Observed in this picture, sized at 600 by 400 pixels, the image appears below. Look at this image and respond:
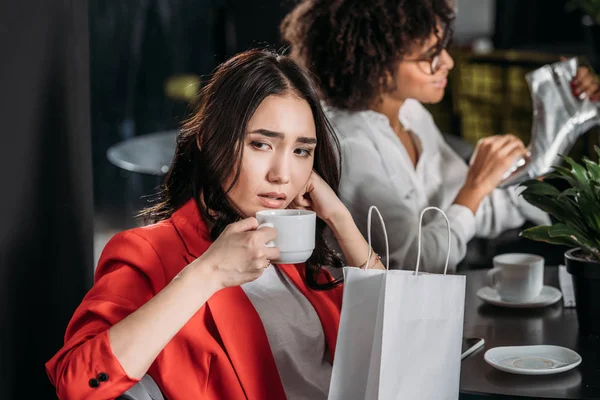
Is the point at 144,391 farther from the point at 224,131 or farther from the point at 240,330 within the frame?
the point at 224,131

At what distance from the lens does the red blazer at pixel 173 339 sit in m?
1.30

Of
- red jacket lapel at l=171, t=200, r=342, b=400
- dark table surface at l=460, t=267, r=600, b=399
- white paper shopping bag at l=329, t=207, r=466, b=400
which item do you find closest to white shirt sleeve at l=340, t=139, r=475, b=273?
dark table surface at l=460, t=267, r=600, b=399

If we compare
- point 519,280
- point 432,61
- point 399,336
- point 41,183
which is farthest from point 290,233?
point 432,61

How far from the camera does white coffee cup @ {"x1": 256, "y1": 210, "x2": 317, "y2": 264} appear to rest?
4.48 ft

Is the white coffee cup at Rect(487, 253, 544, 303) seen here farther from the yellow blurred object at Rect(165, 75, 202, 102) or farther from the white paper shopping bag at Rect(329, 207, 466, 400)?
the yellow blurred object at Rect(165, 75, 202, 102)

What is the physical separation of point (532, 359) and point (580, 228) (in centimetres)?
27

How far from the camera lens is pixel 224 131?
154 cm

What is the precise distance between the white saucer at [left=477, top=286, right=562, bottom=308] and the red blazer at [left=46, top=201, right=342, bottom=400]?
0.61m

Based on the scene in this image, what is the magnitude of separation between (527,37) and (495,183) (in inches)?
151

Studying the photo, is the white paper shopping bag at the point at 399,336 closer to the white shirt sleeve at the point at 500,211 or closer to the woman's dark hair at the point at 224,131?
the woman's dark hair at the point at 224,131

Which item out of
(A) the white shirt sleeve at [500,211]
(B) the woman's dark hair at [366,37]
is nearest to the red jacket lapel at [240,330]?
(B) the woman's dark hair at [366,37]

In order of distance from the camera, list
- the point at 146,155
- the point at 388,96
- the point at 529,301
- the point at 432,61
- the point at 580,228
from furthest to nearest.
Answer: the point at 146,155 < the point at 388,96 < the point at 432,61 < the point at 529,301 < the point at 580,228

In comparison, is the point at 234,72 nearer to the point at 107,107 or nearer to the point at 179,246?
the point at 179,246

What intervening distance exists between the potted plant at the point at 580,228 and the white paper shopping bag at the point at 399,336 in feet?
1.25
